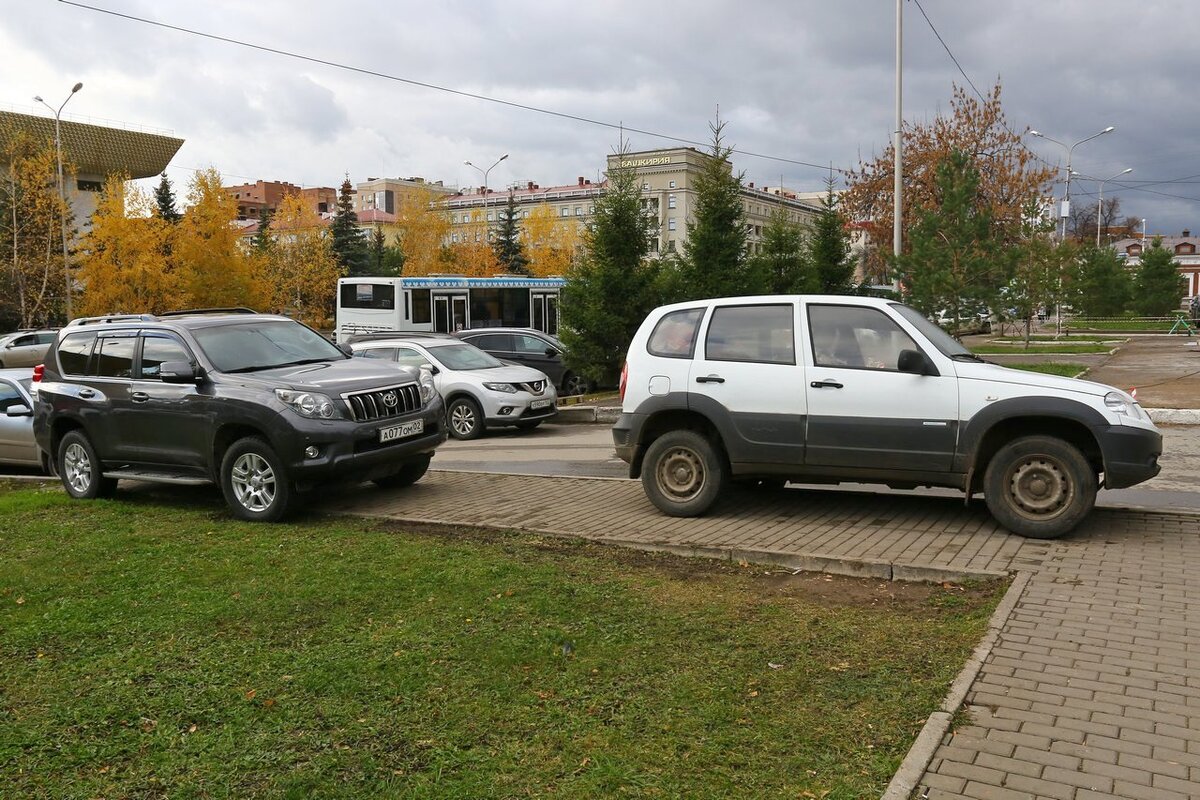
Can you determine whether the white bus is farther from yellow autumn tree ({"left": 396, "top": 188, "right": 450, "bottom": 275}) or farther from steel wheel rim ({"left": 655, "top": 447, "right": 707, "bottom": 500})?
yellow autumn tree ({"left": 396, "top": 188, "right": 450, "bottom": 275})

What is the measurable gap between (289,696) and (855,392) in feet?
15.4

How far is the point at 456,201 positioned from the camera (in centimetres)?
12188

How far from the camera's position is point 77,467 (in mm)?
9766

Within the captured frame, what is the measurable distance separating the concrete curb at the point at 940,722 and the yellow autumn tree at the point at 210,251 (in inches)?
Result: 1631

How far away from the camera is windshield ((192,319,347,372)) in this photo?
884cm

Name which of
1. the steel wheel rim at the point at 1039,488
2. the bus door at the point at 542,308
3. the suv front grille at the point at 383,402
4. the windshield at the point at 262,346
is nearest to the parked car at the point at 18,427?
the windshield at the point at 262,346

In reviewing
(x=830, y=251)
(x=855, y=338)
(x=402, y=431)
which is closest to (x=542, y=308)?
(x=830, y=251)

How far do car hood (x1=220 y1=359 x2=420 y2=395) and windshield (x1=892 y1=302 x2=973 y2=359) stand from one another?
455 centimetres

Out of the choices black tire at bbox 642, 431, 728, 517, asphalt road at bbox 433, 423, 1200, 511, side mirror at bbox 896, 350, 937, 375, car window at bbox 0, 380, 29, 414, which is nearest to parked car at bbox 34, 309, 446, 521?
asphalt road at bbox 433, 423, 1200, 511

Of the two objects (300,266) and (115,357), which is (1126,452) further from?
(300,266)

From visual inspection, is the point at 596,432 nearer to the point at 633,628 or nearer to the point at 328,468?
the point at 328,468

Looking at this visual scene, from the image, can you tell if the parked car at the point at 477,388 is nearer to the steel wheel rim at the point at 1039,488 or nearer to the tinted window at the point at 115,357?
the tinted window at the point at 115,357

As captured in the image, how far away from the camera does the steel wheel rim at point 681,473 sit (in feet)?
25.8

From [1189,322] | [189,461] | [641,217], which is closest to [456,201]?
[1189,322]
